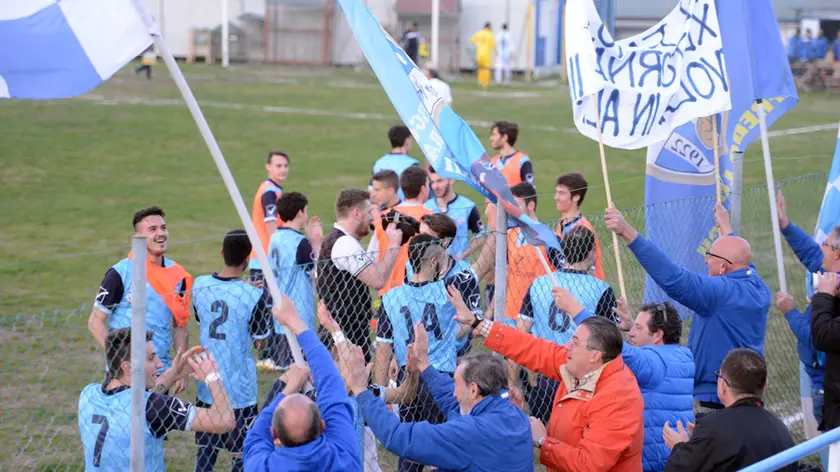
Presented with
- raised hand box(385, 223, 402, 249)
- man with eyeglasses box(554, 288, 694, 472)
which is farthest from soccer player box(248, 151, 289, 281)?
man with eyeglasses box(554, 288, 694, 472)

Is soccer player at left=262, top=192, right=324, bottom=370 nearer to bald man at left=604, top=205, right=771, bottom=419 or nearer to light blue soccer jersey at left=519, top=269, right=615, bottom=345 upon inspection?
light blue soccer jersey at left=519, top=269, right=615, bottom=345

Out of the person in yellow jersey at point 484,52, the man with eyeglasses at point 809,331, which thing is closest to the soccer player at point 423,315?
the man with eyeglasses at point 809,331

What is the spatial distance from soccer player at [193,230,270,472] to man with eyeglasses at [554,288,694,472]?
6.33ft

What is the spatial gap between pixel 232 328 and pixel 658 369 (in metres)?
2.57

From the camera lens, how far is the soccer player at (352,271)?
6914 mm

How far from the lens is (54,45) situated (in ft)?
14.9

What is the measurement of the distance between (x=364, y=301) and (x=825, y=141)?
19.4 meters

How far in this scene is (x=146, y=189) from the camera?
1700 cm

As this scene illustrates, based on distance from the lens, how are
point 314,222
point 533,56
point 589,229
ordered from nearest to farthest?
point 589,229 < point 314,222 < point 533,56

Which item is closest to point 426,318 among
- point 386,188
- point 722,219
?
point 722,219

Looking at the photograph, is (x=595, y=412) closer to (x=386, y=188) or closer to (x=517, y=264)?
(x=517, y=264)

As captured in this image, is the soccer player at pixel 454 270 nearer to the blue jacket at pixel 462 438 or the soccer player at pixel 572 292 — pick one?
the soccer player at pixel 572 292

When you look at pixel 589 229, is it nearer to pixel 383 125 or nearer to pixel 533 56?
pixel 383 125

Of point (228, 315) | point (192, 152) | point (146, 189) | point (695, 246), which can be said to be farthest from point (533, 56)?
point (228, 315)
